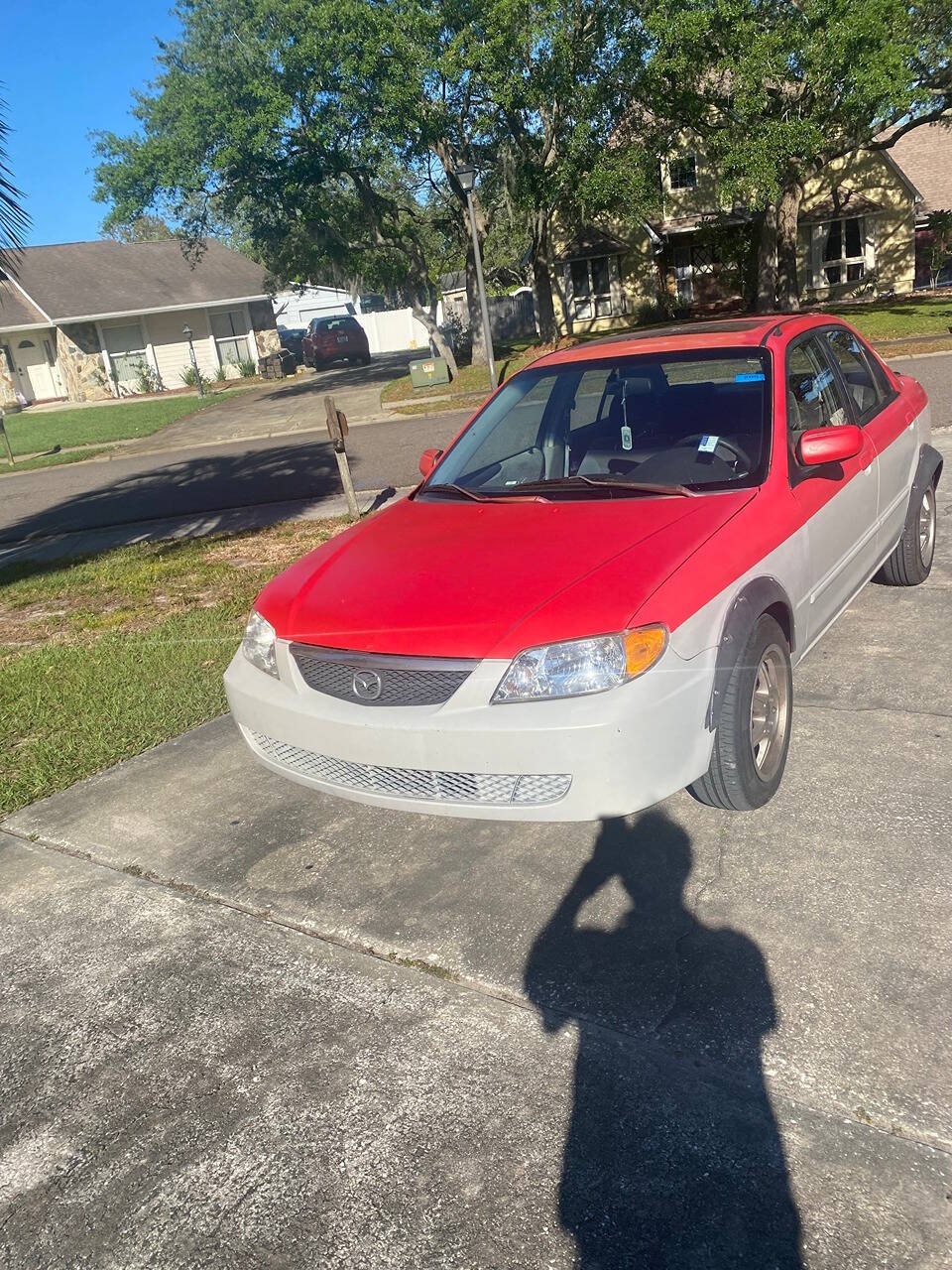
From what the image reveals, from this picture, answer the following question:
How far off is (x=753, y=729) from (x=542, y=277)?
29.0 metres

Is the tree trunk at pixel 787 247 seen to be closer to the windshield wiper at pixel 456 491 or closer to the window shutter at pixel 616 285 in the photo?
the window shutter at pixel 616 285

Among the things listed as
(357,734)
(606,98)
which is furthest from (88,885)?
(606,98)

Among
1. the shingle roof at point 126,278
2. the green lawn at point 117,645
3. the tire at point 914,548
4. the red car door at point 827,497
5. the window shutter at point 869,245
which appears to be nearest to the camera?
the red car door at point 827,497

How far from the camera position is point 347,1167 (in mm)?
2488

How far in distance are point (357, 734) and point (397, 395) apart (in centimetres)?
2451

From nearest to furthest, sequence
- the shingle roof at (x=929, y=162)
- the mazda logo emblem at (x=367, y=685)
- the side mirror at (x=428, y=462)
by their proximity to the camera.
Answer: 1. the mazda logo emblem at (x=367, y=685)
2. the side mirror at (x=428, y=462)
3. the shingle roof at (x=929, y=162)

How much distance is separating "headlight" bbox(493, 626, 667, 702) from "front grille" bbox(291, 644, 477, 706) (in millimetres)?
178

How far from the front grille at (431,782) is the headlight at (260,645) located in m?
0.34

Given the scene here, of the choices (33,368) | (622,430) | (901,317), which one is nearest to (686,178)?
(901,317)

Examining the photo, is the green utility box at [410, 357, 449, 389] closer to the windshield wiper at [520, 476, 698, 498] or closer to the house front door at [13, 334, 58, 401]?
the windshield wiper at [520, 476, 698, 498]

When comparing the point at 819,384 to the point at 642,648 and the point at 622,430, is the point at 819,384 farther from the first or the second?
the point at 642,648

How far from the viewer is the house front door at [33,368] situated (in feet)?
146

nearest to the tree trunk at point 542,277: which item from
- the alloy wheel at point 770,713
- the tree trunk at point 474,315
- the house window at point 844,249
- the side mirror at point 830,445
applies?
the tree trunk at point 474,315

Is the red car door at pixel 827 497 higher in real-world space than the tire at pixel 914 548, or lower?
higher
